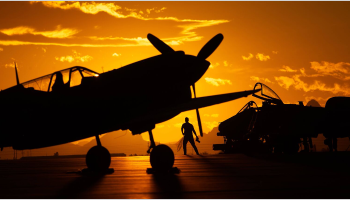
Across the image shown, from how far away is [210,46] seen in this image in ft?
40.4

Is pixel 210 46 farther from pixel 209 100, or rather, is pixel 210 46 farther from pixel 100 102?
pixel 100 102

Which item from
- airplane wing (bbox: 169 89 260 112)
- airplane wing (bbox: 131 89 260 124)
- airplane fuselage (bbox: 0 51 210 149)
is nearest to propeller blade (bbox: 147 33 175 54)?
airplane fuselage (bbox: 0 51 210 149)

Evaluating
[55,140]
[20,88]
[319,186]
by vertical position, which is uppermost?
[20,88]

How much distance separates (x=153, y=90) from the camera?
1121 cm

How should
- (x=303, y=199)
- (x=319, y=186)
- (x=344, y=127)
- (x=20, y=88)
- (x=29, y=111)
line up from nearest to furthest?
(x=303, y=199), (x=319, y=186), (x=29, y=111), (x=20, y=88), (x=344, y=127)

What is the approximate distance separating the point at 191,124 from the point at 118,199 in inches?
755

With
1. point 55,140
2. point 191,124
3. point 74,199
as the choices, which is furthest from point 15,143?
point 191,124

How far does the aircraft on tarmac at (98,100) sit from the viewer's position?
10.4 m

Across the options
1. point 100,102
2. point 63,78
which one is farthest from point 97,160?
point 63,78

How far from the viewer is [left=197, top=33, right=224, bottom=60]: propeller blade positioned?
12.0 m

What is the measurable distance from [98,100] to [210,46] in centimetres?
380

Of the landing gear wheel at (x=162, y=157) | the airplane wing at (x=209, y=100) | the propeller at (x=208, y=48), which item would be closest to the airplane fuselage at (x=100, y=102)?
the propeller at (x=208, y=48)

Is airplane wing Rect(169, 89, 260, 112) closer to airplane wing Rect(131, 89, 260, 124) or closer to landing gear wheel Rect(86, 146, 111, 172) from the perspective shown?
airplane wing Rect(131, 89, 260, 124)

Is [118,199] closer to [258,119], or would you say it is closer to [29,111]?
[29,111]
